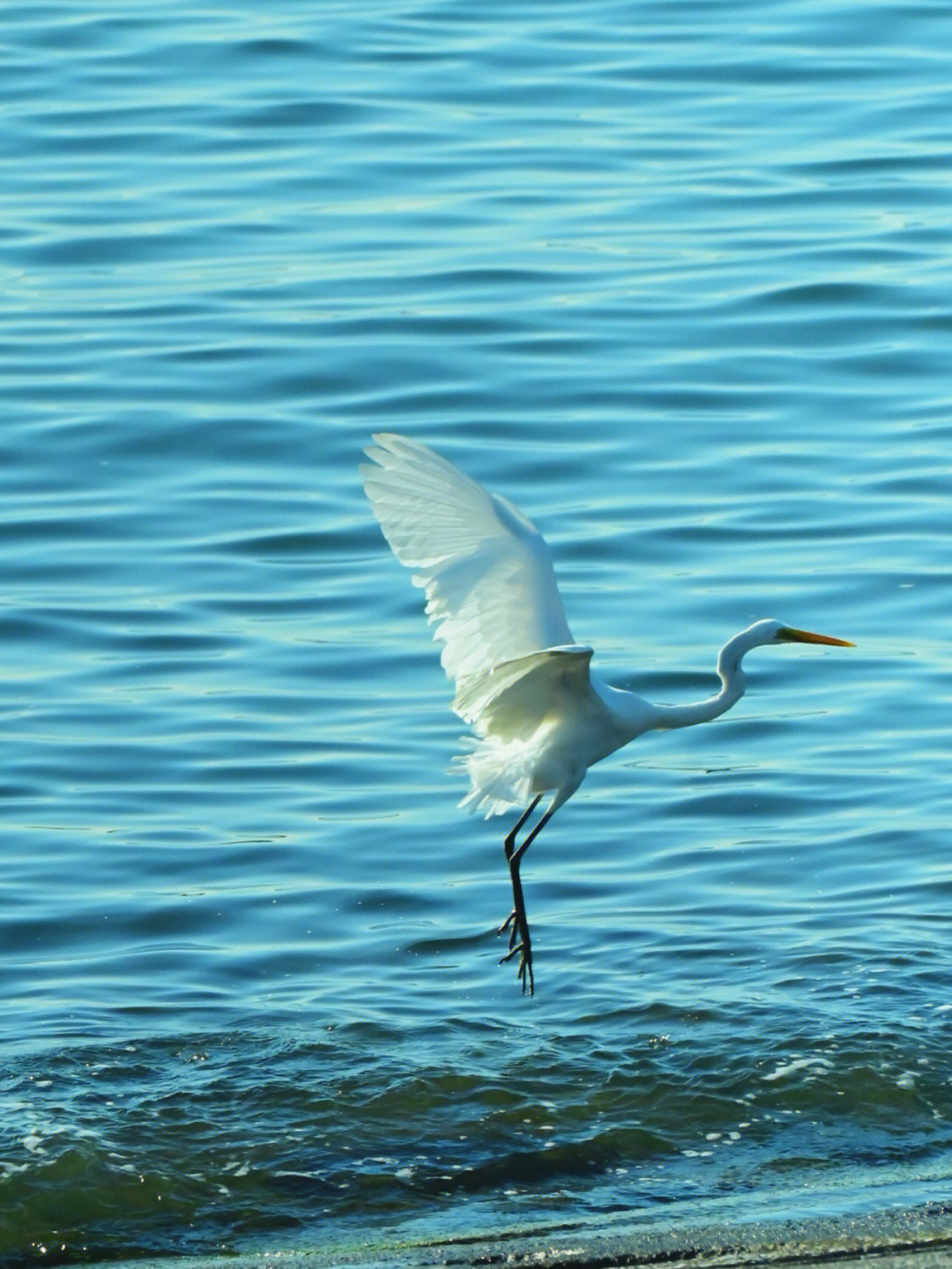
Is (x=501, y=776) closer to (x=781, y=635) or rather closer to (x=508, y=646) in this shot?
(x=508, y=646)

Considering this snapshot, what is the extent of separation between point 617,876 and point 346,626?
2.29 m

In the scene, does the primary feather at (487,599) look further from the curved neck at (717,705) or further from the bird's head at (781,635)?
the bird's head at (781,635)

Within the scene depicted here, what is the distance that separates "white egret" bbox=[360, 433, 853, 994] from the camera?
20.7 ft

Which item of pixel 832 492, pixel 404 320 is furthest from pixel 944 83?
pixel 832 492

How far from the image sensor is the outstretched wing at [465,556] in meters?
6.27

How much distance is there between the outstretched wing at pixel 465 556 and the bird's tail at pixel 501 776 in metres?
0.54

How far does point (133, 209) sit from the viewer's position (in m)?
15.1

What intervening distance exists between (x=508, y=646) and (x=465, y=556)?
1.50 feet

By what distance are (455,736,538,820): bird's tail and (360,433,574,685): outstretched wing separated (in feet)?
1.77

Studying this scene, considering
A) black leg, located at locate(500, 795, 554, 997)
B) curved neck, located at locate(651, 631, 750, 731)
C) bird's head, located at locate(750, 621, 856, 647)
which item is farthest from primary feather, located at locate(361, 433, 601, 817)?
bird's head, located at locate(750, 621, 856, 647)

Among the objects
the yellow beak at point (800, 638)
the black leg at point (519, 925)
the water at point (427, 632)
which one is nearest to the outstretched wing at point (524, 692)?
the black leg at point (519, 925)

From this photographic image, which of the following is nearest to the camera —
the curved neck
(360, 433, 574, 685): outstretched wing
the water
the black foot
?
(360, 433, 574, 685): outstretched wing

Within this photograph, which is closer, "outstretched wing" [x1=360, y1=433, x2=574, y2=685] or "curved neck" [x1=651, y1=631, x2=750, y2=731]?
"outstretched wing" [x1=360, y1=433, x2=574, y2=685]

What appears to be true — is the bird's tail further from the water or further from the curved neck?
the water
